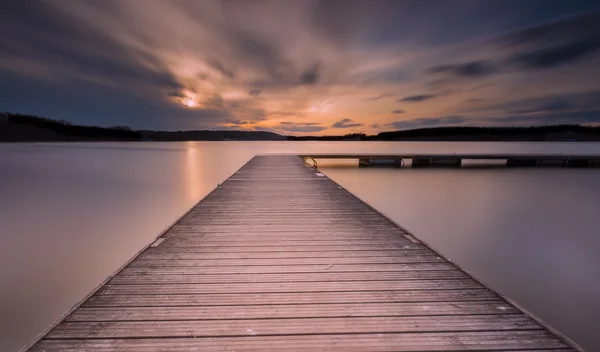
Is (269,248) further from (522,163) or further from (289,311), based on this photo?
(522,163)

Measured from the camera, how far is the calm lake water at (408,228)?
191 inches

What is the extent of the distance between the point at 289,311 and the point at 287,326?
18 centimetres

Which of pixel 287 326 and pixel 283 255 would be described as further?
pixel 283 255

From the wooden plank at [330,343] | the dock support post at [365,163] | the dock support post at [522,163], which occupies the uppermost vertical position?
the dock support post at [522,163]

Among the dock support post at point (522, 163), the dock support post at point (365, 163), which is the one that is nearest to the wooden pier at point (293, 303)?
the dock support post at point (365, 163)

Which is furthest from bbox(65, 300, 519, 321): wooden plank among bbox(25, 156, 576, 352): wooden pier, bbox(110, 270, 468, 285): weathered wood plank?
bbox(110, 270, 468, 285): weathered wood plank

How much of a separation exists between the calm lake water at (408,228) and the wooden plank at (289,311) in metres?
2.90

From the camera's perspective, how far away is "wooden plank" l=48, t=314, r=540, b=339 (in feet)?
6.70

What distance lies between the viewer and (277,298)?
8.10 ft

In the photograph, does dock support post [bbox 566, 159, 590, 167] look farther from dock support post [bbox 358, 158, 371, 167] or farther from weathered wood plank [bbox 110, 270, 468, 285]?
weathered wood plank [bbox 110, 270, 468, 285]

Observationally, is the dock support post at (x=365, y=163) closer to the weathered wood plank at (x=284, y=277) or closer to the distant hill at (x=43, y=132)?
the weathered wood plank at (x=284, y=277)

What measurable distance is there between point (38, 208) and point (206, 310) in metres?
13.1

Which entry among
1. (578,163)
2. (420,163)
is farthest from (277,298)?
(578,163)

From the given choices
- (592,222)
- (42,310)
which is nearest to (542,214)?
(592,222)
